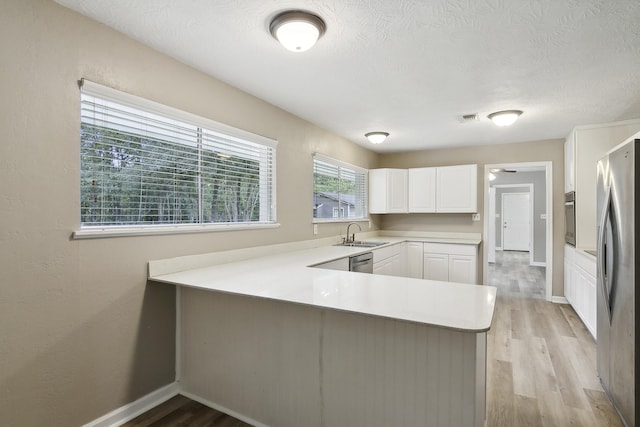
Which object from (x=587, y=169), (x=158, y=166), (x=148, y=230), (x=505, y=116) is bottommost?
(x=148, y=230)

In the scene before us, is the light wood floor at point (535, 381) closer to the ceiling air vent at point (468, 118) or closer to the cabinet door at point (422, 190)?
the cabinet door at point (422, 190)

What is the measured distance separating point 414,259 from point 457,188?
4.19ft

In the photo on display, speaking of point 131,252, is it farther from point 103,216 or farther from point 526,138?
point 526,138

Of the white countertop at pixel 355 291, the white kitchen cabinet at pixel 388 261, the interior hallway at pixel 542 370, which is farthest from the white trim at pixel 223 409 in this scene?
the white kitchen cabinet at pixel 388 261

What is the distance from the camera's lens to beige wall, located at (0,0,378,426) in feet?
5.21

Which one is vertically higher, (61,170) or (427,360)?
(61,170)

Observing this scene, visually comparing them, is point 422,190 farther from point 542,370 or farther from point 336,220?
point 542,370

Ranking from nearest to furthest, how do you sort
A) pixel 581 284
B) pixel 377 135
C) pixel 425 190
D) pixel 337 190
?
pixel 581 284, pixel 377 135, pixel 337 190, pixel 425 190

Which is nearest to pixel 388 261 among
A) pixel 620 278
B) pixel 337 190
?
pixel 337 190

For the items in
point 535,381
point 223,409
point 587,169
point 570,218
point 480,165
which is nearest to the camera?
point 223,409

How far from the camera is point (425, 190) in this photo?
538 centimetres

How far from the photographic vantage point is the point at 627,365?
1934 mm

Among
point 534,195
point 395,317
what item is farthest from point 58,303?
point 534,195

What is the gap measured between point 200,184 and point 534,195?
8.48 metres
